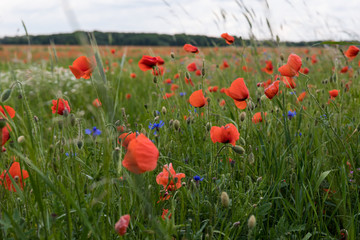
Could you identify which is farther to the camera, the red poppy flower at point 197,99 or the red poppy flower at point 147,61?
the red poppy flower at point 147,61

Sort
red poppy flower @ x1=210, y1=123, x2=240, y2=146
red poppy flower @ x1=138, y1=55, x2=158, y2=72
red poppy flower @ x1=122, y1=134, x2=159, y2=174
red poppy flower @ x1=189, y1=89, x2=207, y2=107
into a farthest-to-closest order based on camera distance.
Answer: red poppy flower @ x1=138, y1=55, x2=158, y2=72 → red poppy flower @ x1=189, y1=89, x2=207, y2=107 → red poppy flower @ x1=210, y1=123, x2=240, y2=146 → red poppy flower @ x1=122, y1=134, x2=159, y2=174

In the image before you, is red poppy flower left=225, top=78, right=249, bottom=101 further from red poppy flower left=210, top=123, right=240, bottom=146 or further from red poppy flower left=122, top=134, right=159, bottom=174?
red poppy flower left=122, top=134, right=159, bottom=174

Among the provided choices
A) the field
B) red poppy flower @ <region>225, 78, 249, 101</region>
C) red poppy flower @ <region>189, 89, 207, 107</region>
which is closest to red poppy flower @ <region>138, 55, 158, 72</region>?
the field

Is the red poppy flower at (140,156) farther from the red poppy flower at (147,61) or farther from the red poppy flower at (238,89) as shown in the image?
the red poppy flower at (147,61)

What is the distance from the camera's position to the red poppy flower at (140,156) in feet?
2.66

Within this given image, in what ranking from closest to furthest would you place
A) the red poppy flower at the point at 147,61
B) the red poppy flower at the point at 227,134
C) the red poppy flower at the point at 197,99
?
the red poppy flower at the point at 227,134 → the red poppy flower at the point at 197,99 → the red poppy flower at the point at 147,61

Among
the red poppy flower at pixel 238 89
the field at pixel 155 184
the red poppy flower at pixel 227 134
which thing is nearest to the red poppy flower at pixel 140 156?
the field at pixel 155 184

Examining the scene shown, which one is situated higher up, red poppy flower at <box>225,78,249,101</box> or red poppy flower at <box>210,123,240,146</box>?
red poppy flower at <box>225,78,249,101</box>

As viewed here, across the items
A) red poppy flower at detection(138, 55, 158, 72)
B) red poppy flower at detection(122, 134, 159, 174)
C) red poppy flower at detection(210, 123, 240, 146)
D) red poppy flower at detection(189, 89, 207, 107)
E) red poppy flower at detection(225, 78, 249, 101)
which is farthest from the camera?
red poppy flower at detection(138, 55, 158, 72)

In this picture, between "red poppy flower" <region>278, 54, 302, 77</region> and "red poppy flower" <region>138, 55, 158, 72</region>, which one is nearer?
"red poppy flower" <region>278, 54, 302, 77</region>

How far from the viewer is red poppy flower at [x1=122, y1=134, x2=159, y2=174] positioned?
31.9 inches

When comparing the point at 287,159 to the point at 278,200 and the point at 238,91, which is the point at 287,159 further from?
the point at 238,91

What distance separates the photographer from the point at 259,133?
156 centimetres

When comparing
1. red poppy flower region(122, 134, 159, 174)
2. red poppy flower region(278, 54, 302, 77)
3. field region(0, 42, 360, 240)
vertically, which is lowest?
field region(0, 42, 360, 240)
